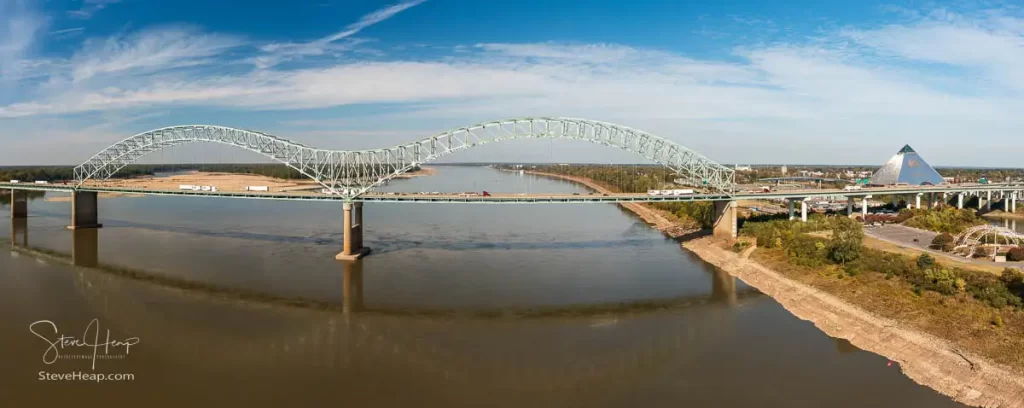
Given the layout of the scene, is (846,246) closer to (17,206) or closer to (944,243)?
(944,243)

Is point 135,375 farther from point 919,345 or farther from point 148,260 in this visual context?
point 919,345

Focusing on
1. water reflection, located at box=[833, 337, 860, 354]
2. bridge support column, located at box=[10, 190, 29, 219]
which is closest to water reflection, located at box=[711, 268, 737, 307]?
water reflection, located at box=[833, 337, 860, 354]

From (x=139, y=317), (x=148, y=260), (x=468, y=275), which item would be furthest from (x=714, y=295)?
(x=148, y=260)

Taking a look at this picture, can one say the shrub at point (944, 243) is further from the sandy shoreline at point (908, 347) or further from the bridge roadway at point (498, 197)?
the bridge roadway at point (498, 197)

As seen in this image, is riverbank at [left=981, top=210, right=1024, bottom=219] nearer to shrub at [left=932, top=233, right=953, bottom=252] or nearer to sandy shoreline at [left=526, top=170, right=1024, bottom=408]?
shrub at [left=932, top=233, right=953, bottom=252]

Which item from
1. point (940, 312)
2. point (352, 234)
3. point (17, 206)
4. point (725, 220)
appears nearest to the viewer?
point (940, 312)

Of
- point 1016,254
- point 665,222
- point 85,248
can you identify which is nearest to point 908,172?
point 665,222
